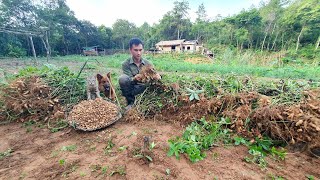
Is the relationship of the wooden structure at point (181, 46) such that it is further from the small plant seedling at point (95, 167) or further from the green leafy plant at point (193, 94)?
the small plant seedling at point (95, 167)

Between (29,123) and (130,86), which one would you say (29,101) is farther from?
(130,86)

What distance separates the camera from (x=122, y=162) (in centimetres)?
182

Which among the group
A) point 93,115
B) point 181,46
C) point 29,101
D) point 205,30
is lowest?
point 93,115

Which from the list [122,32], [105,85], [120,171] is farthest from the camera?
[122,32]

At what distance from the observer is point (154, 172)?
1.67 m

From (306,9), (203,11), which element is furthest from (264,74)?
(203,11)

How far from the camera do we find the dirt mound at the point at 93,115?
2.65 m

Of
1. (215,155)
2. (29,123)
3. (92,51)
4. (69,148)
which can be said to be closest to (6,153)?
(69,148)

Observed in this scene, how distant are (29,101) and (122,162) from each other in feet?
8.16

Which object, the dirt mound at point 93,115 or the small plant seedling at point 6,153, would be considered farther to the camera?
the dirt mound at point 93,115

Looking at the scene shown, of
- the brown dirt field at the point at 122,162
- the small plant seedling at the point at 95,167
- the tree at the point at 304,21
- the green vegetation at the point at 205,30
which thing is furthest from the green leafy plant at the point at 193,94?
the tree at the point at 304,21

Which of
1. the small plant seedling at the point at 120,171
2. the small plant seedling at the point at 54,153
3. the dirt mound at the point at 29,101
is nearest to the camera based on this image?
the small plant seedling at the point at 120,171

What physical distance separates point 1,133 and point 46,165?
1528mm

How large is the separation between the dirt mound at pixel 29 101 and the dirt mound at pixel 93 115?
1.92 ft
